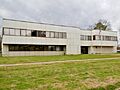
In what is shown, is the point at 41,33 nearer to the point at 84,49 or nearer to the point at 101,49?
the point at 84,49

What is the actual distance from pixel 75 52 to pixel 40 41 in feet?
37.5

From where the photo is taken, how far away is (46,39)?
143 feet

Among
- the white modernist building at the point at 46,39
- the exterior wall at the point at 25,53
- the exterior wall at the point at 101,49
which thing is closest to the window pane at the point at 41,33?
the white modernist building at the point at 46,39

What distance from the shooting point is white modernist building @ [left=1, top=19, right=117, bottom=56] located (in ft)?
126

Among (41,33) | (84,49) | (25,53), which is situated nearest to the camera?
(25,53)

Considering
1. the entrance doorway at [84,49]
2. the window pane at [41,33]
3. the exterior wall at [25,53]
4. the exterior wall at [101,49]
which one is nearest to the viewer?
the exterior wall at [25,53]

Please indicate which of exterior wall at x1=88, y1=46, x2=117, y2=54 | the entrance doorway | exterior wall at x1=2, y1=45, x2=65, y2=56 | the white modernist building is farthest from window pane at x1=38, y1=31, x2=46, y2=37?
exterior wall at x1=88, y1=46, x2=117, y2=54

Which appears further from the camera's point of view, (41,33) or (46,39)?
(46,39)

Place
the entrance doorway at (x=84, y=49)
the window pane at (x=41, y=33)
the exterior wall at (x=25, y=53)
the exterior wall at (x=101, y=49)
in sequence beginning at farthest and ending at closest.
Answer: the exterior wall at (x=101, y=49) → the entrance doorway at (x=84, y=49) → the window pane at (x=41, y=33) → the exterior wall at (x=25, y=53)

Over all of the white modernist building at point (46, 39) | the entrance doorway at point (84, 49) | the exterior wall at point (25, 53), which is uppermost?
the white modernist building at point (46, 39)

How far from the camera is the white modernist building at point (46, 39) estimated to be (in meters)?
38.4

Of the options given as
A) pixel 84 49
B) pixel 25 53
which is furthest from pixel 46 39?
pixel 84 49

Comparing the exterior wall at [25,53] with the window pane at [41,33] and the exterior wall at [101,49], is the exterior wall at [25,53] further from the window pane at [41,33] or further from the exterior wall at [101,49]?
the exterior wall at [101,49]

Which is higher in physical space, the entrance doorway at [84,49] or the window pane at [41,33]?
the window pane at [41,33]
